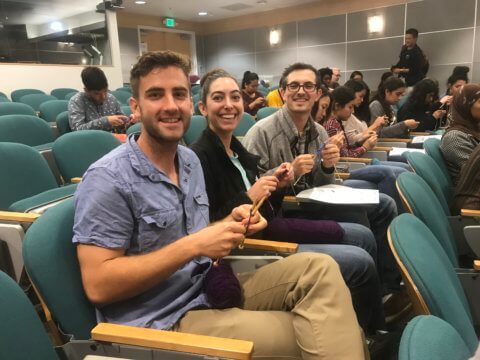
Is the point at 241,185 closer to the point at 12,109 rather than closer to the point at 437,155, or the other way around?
the point at 437,155

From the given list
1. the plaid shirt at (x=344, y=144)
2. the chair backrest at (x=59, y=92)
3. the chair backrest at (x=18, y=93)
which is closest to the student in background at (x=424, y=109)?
the plaid shirt at (x=344, y=144)

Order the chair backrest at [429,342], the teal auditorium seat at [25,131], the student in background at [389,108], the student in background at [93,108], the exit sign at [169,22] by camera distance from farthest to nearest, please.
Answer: the exit sign at [169,22]
the student in background at [389,108]
the student in background at [93,108]
the teal auditorium seat at [25,131]
the chair backrest at [429,342]

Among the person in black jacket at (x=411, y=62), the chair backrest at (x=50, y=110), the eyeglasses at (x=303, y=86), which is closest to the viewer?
the eyeglasses at (x=303, y=86)

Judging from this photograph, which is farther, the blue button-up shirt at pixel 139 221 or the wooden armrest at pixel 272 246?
the wooden armrest at pixel 272 246

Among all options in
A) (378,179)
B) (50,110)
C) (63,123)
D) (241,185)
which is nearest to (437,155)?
(378,179)

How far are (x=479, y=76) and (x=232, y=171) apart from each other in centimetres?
772

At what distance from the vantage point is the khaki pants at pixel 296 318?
997 millimetres

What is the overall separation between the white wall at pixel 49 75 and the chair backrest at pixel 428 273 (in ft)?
22.2

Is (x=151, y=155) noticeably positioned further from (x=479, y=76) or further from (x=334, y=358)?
(x=479, y=76)

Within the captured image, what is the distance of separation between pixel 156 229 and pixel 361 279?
0.90 metres

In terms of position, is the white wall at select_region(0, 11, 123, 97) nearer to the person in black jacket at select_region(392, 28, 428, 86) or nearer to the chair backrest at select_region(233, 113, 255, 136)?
the chair backrest at select_region(233, 113, 255, 136)

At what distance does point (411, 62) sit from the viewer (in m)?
6.92

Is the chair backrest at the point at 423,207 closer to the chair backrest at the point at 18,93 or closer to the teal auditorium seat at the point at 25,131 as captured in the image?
the teal auditorium seat at the point at 25,131

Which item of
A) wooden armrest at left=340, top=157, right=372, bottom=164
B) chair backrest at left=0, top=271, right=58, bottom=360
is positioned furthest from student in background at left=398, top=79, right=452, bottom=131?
chair backrest at left=0, top=271, right=58, bottom=360
